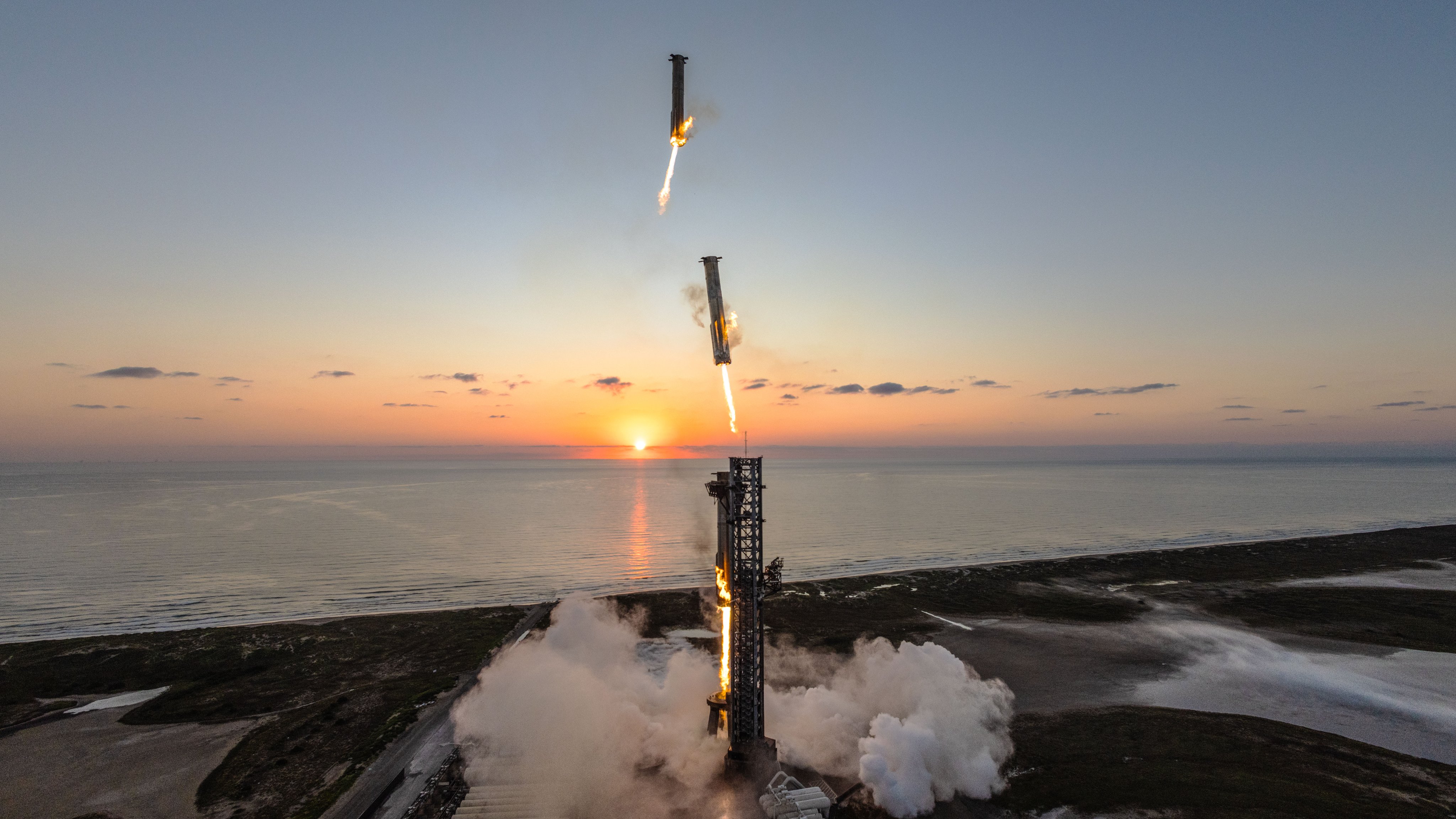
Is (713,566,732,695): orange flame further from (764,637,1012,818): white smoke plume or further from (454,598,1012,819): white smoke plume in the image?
(764,637,1012,818): white smoke plume

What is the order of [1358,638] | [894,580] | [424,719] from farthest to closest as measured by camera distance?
1. [894,580]
2. [1358,638]
3. [424,719]

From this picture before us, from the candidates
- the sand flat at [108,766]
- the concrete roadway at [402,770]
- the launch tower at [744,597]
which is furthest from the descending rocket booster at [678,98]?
the sand flat at [108,766]

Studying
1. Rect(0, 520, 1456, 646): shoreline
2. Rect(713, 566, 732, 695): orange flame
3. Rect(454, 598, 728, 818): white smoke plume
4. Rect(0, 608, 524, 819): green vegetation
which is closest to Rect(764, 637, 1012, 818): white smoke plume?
Rect(713, 566, 732, 695): orange flame

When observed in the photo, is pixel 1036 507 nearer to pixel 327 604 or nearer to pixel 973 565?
pixel 973 565

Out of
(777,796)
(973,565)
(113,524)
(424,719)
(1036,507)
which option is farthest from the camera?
(1036,507)

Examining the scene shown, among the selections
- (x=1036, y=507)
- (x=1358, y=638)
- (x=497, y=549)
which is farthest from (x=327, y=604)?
(x=1036, y=507)

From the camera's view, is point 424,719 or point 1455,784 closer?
point 1455,784
